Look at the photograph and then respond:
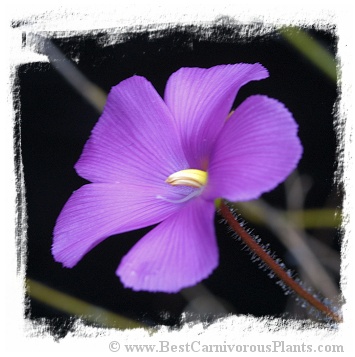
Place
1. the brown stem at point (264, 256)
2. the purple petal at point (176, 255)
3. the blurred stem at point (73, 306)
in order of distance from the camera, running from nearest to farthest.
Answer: the purple petal at point (176, 255), the brown stem at point (264, 256), the blurred stem at point (73, 306)

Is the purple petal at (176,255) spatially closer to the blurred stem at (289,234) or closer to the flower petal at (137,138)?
the flower petal at (137,138)

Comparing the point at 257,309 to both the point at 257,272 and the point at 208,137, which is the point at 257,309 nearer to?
the point at 257,272

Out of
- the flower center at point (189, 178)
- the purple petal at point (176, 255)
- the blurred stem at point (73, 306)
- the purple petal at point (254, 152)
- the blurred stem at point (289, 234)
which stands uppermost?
the purple petal at point (254, 152)

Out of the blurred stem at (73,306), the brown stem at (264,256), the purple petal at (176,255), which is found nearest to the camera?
the purple petal at (176,255)

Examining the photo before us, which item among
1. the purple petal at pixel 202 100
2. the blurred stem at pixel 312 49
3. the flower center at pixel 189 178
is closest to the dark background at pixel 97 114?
the blurred stem at pixel 312 49

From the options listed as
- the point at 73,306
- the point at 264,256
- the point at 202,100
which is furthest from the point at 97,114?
the point at 264,256

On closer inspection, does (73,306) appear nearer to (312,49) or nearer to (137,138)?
(137,138)
